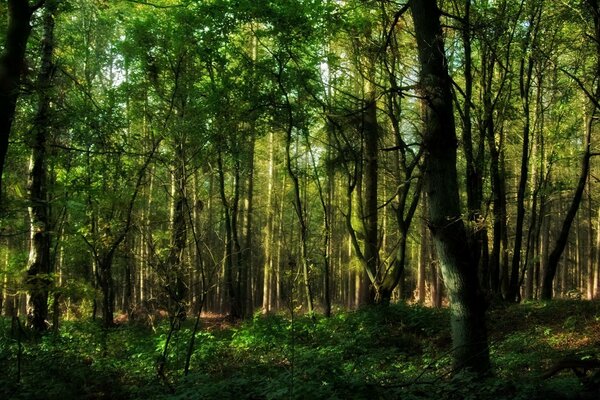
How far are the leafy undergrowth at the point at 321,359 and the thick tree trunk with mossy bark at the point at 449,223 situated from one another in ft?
1.10

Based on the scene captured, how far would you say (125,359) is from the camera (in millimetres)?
9422

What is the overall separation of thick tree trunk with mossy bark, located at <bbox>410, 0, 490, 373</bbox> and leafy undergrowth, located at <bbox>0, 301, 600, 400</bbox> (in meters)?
0.34

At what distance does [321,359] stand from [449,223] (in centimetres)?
313

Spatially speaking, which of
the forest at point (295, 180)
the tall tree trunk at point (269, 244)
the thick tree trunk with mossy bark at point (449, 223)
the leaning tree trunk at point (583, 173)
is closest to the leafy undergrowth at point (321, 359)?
the forest at point (295, 180)

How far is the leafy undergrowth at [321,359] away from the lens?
4.47 m

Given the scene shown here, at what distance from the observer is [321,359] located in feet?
23.1

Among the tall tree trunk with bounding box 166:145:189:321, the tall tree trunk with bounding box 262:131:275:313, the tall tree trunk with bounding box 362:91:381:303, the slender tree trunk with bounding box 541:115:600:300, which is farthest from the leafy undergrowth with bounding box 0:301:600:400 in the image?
the tall tree trunk with bounding box 262:131:275:313

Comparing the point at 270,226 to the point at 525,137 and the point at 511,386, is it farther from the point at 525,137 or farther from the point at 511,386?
the point at 511,386

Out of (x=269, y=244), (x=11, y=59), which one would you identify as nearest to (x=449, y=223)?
(x=11, y=59)

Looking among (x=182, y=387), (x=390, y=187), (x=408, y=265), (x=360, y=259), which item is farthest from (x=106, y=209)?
(x=408, y=265)

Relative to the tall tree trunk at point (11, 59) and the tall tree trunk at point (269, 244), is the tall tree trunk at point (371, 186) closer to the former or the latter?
the tall tree trunk at point (11, 59)

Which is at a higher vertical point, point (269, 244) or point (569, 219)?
point (569, 219)

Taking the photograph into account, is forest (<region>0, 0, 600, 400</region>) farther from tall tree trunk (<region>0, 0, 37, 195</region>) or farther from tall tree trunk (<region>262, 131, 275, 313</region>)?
tall tree trunk (<region>262, 131, 275, 313</region>)

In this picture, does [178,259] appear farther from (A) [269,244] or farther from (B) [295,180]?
(A) [269,244]
